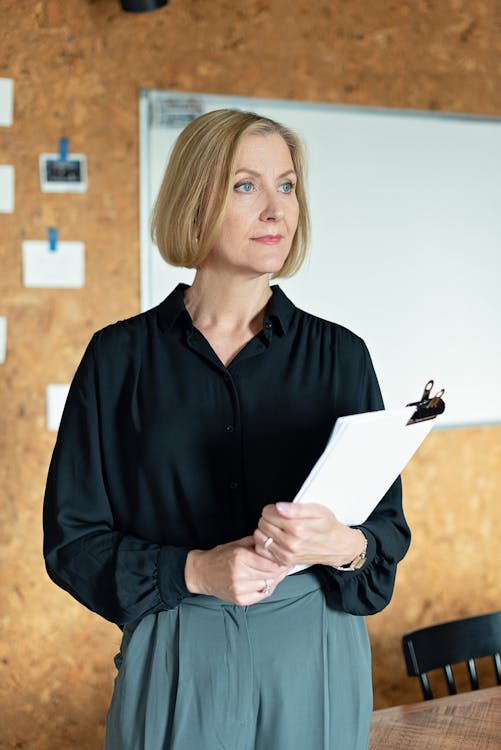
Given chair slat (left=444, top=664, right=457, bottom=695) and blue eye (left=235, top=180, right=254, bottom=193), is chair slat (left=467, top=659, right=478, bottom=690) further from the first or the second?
blue eye (left=235, top=180, right=254, bottom=193)

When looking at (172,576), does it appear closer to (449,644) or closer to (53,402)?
(449,644)

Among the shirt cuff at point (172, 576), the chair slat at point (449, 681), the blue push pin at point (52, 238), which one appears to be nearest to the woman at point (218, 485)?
the shirt cuff at point (172, 576)

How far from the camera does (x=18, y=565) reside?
108 inches

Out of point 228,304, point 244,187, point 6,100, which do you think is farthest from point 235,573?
point 6,100

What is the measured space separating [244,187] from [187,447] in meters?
0.39

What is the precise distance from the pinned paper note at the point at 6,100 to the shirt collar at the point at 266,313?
1.57 meters

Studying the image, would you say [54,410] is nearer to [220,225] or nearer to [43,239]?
[43,239]

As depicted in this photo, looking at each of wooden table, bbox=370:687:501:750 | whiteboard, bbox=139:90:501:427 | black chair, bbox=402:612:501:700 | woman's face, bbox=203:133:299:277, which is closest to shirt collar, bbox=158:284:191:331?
woman's face, bbox=203:133:299:277

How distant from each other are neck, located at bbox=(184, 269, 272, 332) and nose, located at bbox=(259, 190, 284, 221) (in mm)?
102

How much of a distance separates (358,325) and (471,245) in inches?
21.6

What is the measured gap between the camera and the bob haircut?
123 centimetres

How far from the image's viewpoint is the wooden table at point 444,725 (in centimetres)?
166

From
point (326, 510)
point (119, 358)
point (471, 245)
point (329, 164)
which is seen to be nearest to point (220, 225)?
point (119, 358)

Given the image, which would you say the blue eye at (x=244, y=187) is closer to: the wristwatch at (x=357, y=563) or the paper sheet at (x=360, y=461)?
the paper sheet at (x=360, y=461)
